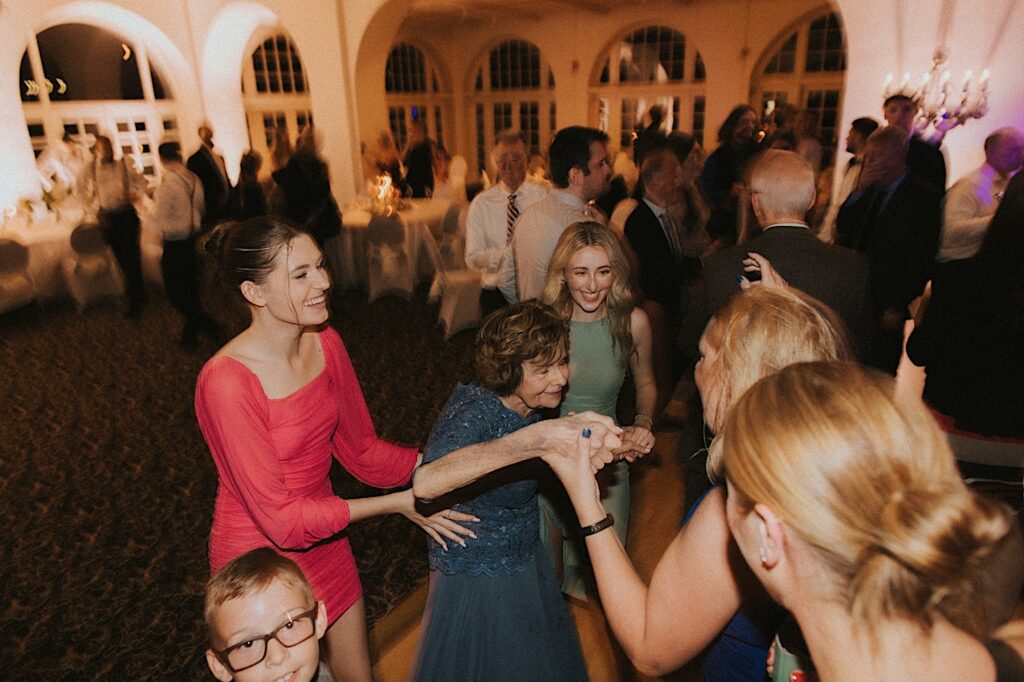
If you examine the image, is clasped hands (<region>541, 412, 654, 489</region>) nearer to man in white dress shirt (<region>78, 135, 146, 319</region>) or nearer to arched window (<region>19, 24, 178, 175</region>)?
man in white dress shirt (<region>78, 135, 146, 319</region>)

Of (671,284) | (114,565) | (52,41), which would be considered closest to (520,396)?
(671,284)

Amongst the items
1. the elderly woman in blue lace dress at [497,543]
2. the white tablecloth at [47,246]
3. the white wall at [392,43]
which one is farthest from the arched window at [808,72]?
the elderly woman in blue lace dress at [497,543]

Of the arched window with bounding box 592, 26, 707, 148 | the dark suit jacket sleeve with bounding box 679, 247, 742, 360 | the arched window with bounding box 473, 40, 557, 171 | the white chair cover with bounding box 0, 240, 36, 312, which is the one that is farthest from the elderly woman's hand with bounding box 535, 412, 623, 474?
the arched window with bounding box 473, 40, 557, 171

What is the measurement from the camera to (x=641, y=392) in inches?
101

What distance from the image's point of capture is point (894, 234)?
10.3 feet

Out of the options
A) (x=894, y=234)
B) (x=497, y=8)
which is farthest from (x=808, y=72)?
(x=894, y=234)

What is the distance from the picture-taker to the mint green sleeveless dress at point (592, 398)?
2455 millimetres

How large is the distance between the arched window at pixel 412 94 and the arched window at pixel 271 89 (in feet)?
6.34

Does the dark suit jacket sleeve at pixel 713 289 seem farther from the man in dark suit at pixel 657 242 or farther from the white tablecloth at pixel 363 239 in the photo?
the white tablecloth at pixel 363 239

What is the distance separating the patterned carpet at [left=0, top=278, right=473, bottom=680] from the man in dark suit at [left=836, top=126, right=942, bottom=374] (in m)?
2.51

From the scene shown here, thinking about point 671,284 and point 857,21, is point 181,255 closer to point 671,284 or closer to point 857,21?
point 671,284

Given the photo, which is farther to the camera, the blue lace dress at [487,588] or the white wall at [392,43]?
the white wall at [392,43]

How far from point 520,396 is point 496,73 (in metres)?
14.0

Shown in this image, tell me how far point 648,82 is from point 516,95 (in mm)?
2941
